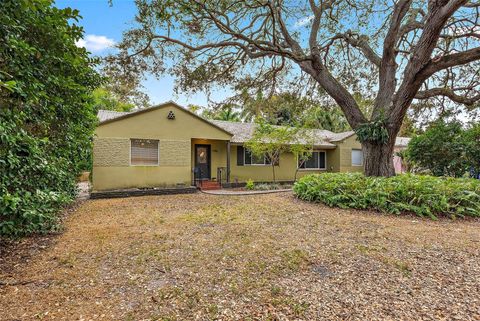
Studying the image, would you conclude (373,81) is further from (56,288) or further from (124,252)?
(56,288)

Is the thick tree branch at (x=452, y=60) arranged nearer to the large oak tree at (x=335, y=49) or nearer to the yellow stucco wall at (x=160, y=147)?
the large oak tree at (x=335, y=49)

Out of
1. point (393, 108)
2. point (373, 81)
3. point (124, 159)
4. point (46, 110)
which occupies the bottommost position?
point (124, 159)

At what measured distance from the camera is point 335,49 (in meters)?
11.4

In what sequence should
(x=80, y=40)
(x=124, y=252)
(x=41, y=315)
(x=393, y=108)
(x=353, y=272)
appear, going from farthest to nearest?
(x=393, y=108) < (x=80, y=40) < (x=124, y=252) < (x=353, y=272) < (x=41, y=315)

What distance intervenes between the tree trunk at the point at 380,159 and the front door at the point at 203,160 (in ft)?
25.0

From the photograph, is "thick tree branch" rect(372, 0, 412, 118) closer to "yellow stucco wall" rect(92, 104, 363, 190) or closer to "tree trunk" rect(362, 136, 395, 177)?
"tree trunk" rect(362, 136, 395, 177)

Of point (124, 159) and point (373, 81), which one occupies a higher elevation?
point (373, 81)

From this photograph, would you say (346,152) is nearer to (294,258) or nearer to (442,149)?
(442,149)

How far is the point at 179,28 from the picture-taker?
8664mm

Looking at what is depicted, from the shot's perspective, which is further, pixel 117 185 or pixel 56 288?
pixel 117 185

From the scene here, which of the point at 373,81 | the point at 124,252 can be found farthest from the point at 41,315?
the point at 373,81

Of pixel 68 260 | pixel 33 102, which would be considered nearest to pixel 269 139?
pixel 33 102

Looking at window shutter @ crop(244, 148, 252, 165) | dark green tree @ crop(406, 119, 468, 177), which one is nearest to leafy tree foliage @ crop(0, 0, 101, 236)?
window shutter @ crop(244, 148, 252, 165)

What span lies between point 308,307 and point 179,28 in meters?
9.31
